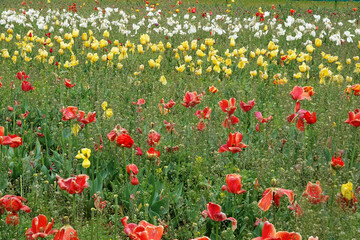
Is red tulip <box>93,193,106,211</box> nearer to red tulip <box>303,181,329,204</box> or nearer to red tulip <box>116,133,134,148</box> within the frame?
red tulip <box>116,133,134,148</box>

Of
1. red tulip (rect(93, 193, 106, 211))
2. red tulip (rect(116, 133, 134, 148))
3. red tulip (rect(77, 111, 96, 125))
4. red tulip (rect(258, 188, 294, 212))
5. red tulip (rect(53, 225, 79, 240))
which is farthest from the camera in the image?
red tulip (rect(77, 111, 96, 125))

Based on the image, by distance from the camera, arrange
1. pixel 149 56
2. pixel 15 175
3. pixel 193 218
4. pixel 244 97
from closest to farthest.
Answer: pixel 193 218, pixel 15 175, pixel 244 97, pixel 149 56

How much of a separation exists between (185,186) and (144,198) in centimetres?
71

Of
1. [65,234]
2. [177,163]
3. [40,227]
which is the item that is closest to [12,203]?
[40,227]

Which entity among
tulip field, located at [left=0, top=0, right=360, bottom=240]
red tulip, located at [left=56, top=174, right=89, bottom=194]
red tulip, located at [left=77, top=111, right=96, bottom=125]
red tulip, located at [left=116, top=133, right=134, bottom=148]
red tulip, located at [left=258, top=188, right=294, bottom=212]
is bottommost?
tulip field, located at [left=0, top=0, right=360, bottom=240]

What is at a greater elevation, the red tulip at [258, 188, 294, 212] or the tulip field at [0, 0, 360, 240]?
the red tulip at [258, 188, 294, 212]

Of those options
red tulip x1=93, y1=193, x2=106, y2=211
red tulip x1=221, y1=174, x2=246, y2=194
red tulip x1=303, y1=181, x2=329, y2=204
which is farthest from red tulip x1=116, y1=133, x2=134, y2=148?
red tulip x1=303, y1=181, x2=329, y2=204

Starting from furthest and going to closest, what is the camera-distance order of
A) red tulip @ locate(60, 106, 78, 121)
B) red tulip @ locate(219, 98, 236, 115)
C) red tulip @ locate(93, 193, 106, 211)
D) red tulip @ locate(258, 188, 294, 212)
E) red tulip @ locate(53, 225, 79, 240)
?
red tulip @ locate(219, 98, 236, 115), red tulip @ locate(60, 106, 78, 121), red tulip @ locate(93, 193, 106, 211), red tulip @ locate(258, 188, 294, 212), red tulip @ locate(53, 225, 79, 240)

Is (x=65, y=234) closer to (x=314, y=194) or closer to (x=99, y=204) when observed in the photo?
(x=99, y=204)

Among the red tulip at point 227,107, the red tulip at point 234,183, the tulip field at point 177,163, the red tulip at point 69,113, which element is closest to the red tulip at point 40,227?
the tulip field at point 177,163

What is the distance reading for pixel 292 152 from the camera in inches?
132

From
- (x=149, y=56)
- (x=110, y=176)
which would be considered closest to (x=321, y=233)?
(x=110, y=176)

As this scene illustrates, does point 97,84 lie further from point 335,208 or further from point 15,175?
point 335,208

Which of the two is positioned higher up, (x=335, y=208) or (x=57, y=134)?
(x=335, y=208)
